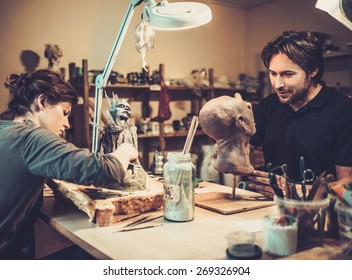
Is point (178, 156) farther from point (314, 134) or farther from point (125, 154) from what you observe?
point (314, 134)

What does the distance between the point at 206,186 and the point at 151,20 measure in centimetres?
91

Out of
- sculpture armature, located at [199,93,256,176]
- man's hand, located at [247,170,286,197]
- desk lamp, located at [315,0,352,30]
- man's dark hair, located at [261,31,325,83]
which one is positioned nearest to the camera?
desk lamp, located at [315,0,352,30]

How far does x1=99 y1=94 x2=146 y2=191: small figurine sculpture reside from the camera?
1531mm

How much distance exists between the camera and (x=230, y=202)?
159 cm

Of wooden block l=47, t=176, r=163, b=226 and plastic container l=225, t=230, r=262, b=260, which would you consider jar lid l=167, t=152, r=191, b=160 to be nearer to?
wooden block l=47, t=176, r=163, b=226

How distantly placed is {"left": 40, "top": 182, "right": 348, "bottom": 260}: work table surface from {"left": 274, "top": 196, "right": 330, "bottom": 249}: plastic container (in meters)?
0.14

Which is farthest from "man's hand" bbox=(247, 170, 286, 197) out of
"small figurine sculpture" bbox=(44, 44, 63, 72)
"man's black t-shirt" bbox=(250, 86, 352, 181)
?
"small figurine sculpture" bbox=(44, 44, 63, 72)

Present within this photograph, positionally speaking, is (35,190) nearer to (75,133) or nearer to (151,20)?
(151,20)

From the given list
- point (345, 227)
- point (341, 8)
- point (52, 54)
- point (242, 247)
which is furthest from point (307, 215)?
point (52, 54)

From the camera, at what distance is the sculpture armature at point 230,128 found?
1.53m

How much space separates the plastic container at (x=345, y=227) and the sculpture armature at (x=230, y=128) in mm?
597

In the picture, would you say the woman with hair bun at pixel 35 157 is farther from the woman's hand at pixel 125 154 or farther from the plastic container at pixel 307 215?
the plastic container at pixel 307 215

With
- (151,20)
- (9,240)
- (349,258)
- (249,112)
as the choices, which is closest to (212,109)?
(249,112)

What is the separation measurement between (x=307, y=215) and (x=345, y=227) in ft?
0.35
